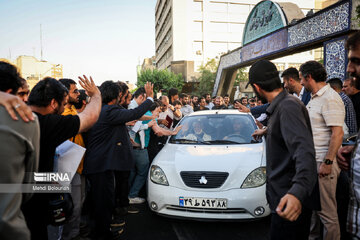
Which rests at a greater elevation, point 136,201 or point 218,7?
point 218,7

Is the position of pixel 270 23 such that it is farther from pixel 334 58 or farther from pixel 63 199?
pixel 63 199

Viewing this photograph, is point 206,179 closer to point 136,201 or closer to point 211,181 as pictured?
point 211,181

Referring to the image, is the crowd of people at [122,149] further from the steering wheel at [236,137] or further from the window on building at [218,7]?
the window on building at [218,7]

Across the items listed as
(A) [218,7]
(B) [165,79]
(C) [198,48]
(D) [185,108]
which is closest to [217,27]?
(A) [218,7]

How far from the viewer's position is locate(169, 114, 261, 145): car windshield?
177 inches

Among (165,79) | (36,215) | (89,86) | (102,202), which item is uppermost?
(165,79)

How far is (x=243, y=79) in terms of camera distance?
34.9 m

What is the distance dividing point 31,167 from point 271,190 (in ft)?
5.11

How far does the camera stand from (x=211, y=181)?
3.50 metres

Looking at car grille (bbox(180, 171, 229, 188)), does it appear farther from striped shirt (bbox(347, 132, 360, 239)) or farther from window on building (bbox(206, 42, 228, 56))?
window on building (bbox(206, 42, 228, 56))

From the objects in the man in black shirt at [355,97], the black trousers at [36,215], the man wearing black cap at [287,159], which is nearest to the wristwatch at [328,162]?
the man wearing black cap at [287,159]

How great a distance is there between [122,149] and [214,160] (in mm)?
1284

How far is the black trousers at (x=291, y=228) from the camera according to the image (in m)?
1.85

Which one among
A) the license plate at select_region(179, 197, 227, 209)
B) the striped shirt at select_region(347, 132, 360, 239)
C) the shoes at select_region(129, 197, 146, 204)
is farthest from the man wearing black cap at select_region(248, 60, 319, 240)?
the shoes at select_region(129, 197, 146, 204)
